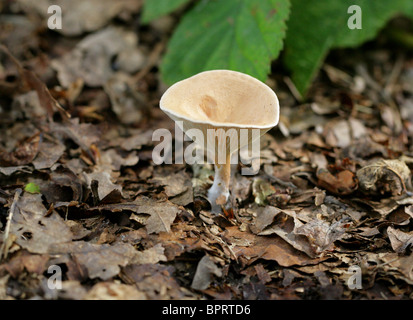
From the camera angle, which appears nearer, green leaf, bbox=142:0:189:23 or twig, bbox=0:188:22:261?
twig, bbox=0:188:22:261

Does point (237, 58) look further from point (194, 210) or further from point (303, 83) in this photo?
point (194, 210)

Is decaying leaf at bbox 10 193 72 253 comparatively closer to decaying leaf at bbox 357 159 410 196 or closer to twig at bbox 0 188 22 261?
twig at bbox 0 188 22 261

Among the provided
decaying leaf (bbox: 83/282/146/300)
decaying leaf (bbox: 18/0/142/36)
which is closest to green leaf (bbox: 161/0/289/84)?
decaying leaf (bbox: 18/0/142/36)

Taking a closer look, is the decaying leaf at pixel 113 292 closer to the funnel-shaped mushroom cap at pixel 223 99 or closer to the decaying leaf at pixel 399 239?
the funnel-shaped mushroom cap at pixel 223 99

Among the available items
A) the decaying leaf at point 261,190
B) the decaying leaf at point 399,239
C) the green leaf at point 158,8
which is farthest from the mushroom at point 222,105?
the green leaf at point 158,8

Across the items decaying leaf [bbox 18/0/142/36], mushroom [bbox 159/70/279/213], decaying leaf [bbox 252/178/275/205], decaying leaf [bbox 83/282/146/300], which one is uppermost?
decaying leaf [bbox 18/0/142/36]
